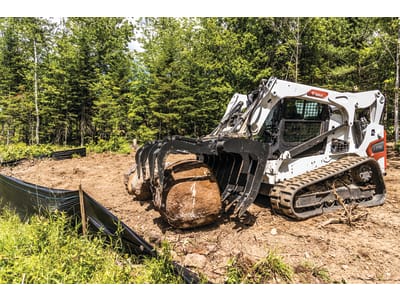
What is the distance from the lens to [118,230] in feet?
10.4

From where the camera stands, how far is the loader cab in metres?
4.65

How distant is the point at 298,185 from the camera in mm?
4230

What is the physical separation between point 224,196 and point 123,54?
66.1 ft

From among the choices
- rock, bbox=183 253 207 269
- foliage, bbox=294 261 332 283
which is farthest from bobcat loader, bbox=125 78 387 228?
foliage, bbox=294 261 332 283

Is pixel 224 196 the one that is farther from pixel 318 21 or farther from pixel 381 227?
pixel 318 21

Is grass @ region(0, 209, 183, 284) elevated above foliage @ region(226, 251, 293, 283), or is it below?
above

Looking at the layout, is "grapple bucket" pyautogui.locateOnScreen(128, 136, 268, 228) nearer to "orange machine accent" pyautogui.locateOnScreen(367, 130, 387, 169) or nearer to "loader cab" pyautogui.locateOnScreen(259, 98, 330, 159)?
"loader cab" pyautogui.locateOnScreen(259, 98, 330, 159)

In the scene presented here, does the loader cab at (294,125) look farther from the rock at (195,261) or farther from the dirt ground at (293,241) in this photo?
the rock at (195,261)

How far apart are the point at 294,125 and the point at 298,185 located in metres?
1.20

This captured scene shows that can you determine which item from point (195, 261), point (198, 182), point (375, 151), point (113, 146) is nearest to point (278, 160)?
point (198, 182)

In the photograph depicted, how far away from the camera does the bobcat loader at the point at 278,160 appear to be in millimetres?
3805

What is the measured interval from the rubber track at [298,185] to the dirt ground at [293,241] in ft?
0.53

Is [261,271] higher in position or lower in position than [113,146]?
higher

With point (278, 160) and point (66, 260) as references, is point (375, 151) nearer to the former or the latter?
point (278, 160)
